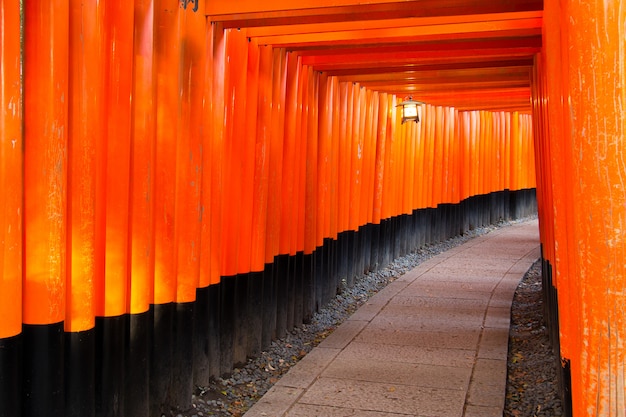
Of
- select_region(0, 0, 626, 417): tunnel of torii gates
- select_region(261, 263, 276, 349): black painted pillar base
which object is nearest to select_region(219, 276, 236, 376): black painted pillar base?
select_region(0, 0, 626, 417): tunnel of torii gates

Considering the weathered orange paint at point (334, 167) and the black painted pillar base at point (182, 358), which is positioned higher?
the weathered orange paint at point (334, 167)

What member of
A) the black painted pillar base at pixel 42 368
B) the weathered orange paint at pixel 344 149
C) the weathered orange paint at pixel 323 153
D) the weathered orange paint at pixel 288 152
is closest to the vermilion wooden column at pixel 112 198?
the black painted pillar base at pixel 42 368

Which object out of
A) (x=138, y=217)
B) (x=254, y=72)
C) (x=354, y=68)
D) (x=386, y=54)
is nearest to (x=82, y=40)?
(x=138, y=217)

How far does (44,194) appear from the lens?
3.44 metres

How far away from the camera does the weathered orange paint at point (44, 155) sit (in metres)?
3.38

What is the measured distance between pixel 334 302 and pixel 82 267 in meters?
5.57

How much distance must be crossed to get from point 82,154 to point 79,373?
1247 millimetres

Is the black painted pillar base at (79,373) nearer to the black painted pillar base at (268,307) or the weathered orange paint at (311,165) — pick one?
the black painted pillar base at (268,307)

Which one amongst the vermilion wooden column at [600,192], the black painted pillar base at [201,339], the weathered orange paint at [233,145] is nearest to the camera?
the vermilion wooden column at [600,192]

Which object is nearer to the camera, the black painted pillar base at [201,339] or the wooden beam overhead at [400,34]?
the wooden beam overhead at [400,34]

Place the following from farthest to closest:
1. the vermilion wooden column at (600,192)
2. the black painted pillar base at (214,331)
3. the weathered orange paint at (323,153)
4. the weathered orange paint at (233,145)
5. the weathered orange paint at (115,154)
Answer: the weathered orange paint at (323,153), the weathered orange paint at (233,145), the black painted pillar base at (214,331), the weathered orange paint at (115,154), the vermilion wooden column at (600,192)

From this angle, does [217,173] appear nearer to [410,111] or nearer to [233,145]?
[233,145]

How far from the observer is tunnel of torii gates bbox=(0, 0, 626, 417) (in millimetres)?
2588

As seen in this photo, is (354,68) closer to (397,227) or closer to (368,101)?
(368,101)
